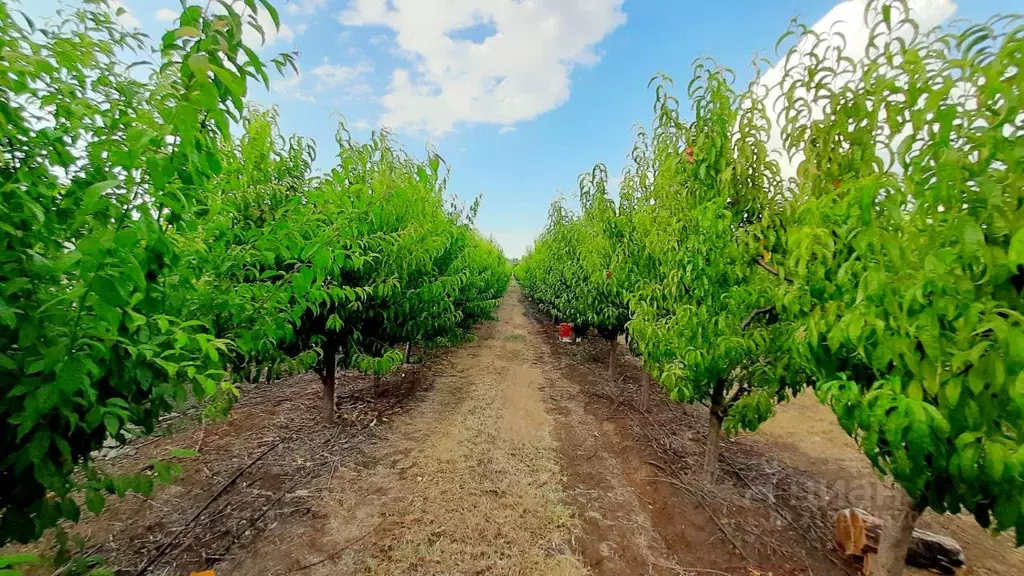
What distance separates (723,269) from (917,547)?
304 cm

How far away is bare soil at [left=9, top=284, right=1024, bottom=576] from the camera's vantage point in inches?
126

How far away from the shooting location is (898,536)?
8.24 ft

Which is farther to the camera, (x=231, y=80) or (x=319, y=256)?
(x=319, y=256)

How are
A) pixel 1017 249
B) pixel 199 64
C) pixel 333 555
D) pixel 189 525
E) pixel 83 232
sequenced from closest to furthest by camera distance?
pixel 199 64, pixel 1017 249, pixel 83 232, pixel 333 555, pixel 189 525

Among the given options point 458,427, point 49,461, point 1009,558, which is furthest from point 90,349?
point 1009,558

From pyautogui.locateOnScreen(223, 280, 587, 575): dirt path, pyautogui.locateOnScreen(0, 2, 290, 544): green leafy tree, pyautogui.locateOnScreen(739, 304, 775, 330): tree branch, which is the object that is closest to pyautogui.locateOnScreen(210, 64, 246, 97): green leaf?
pyautogui.locateOnScreen(0, 2, 290, 544): green leafy tree

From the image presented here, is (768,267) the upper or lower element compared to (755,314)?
upper

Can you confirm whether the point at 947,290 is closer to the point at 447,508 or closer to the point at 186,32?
the point at 186,32

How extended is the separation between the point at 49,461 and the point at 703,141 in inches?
186

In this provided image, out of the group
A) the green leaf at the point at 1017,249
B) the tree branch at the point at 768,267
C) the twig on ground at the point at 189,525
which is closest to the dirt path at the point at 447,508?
the twig on ground at the point at 189,525

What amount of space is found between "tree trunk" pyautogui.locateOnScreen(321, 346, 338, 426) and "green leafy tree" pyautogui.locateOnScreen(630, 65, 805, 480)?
4115 mm

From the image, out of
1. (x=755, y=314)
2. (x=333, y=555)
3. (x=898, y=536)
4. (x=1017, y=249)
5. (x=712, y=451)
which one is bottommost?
(x=333, y=555)

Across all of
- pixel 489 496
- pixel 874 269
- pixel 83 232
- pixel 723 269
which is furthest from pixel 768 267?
pixel 83 232

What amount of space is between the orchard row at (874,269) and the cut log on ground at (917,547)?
0.95 metres
